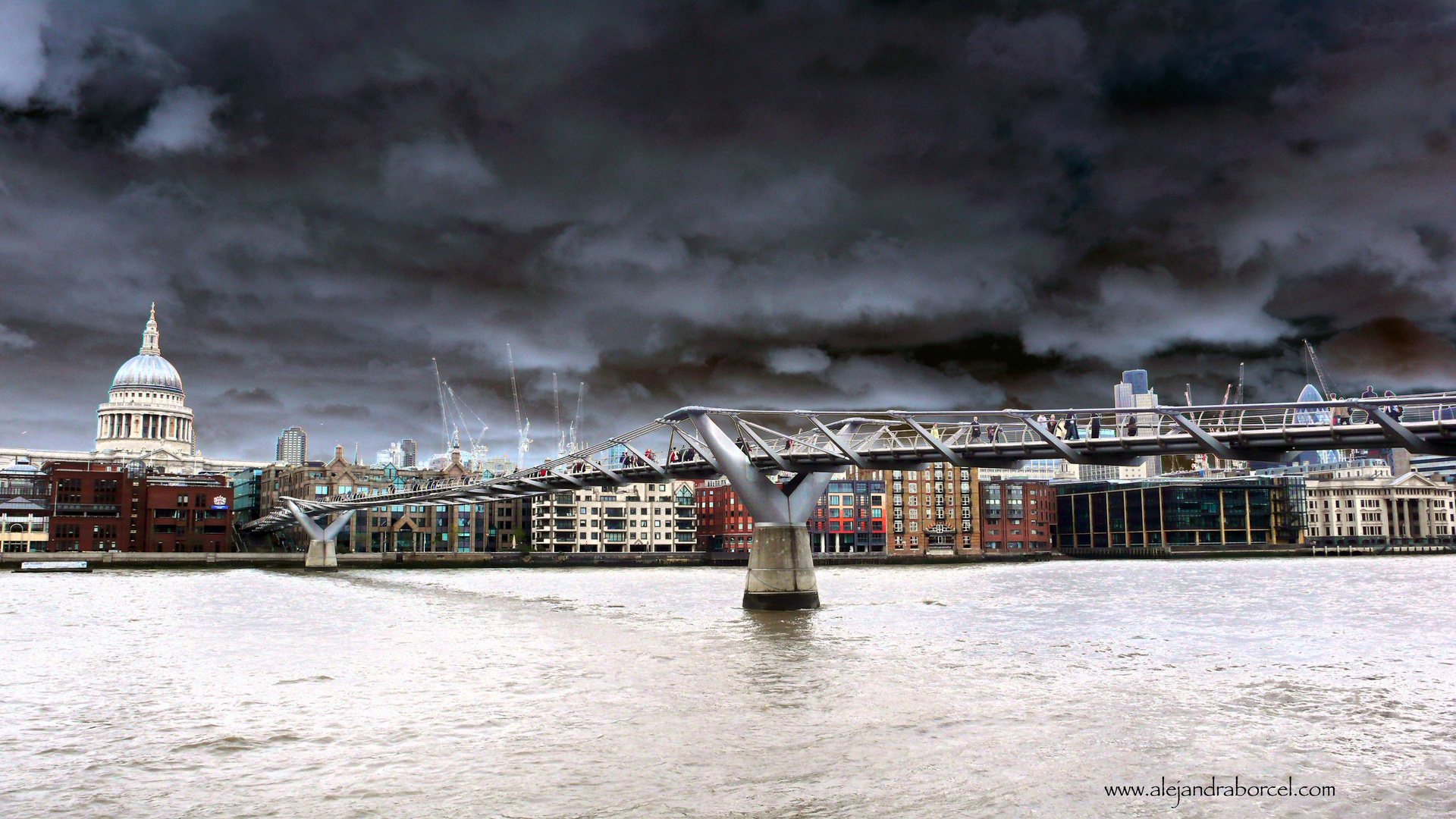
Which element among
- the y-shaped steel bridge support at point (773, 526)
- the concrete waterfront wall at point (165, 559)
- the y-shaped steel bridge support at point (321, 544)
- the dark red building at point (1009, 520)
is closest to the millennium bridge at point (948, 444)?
the y-shaped steel bridge support at point (773, 526)

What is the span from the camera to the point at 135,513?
474 feet

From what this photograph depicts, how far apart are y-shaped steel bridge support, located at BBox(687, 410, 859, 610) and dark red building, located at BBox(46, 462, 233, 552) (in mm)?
117643

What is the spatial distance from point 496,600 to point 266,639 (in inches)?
1002

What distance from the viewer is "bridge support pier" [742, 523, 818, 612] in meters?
48.2

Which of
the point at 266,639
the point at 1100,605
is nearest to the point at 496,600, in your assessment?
the point at 266,639

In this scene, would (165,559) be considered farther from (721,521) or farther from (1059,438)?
(1059,438)

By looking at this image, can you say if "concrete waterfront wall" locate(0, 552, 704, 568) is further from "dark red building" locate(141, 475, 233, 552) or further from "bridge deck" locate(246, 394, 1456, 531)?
"bridge deck" locate(246, 394, 1456, 531)

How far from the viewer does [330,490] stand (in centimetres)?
15800

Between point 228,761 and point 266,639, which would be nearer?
point 228,761

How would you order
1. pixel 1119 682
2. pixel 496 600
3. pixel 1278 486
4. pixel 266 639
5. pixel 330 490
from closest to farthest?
1. pixel 1119 682
2. pixel 266 639
3. pixel 496 600
4. pixel 330 490
5. pixel 1278 486

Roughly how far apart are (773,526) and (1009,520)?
143m

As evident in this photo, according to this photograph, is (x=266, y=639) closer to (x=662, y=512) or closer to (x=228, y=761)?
(x=228, y=761)

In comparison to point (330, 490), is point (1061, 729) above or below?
below

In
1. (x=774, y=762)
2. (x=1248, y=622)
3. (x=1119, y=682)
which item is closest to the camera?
(x=774, y=762)
